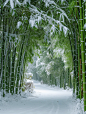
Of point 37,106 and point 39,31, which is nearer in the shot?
point 37,106

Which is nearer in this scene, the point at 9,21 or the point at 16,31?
the point at 9,21

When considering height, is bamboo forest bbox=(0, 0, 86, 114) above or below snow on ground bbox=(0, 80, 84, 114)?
above

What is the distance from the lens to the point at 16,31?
244 inches

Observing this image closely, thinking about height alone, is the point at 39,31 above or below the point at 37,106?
above

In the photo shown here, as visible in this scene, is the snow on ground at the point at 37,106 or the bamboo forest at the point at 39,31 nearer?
the bamboo forest at the point at 39,31

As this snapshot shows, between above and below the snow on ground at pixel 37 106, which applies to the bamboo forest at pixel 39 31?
above

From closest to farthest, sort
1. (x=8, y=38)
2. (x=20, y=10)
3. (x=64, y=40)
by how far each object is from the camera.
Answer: (x=20, y=10) < (x=8, y=38) < (x=64, y=40)

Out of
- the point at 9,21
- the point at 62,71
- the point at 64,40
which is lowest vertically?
the point at 62,71

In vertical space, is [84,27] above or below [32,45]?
above

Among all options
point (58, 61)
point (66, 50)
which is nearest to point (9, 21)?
point (66, 50)

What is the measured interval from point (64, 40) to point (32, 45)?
56.1 inches

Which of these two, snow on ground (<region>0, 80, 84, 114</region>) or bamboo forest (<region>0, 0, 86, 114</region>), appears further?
snow on ground (<region>0, 80, 84, 114</region>)

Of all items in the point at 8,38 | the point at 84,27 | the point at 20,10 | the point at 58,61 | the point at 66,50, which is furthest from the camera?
the point at 58,61

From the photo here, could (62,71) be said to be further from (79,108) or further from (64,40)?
(79,108)
